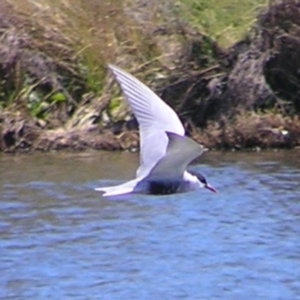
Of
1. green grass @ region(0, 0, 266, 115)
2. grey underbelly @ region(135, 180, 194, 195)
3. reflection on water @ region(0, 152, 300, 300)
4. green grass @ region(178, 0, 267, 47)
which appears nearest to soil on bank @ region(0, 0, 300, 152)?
green grass @ region(0, 0, 266, 115)

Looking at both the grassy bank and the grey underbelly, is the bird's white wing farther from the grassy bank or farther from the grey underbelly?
the grassy bank

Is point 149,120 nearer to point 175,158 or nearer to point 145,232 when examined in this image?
point 175,158

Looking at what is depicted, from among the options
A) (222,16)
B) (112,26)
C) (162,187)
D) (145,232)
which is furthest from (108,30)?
(162,187)

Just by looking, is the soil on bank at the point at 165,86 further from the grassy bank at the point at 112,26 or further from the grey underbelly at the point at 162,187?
the grey underbelly at the point at 162,187

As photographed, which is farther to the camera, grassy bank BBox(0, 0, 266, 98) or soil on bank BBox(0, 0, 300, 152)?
grassy bank BBox(0, 0, 266, 98)

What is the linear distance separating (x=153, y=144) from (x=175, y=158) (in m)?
0.15

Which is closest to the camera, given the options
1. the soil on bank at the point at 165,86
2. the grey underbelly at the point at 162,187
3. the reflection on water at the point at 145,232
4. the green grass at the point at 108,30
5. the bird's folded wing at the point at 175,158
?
the bird's folded wing at the point at 175,158

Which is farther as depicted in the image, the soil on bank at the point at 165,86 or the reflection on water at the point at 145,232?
the soil on bank at the point at 165,86

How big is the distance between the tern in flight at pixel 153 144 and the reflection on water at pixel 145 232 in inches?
41.9

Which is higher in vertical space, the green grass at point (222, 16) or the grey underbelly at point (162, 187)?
the green grass at point (222, 16)

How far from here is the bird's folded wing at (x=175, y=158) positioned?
6.80 metres

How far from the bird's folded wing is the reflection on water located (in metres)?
1.11

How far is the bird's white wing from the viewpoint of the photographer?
24.4 ft

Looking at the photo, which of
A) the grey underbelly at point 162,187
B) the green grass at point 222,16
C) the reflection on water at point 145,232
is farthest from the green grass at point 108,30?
the grey underbelly at point 162,187
